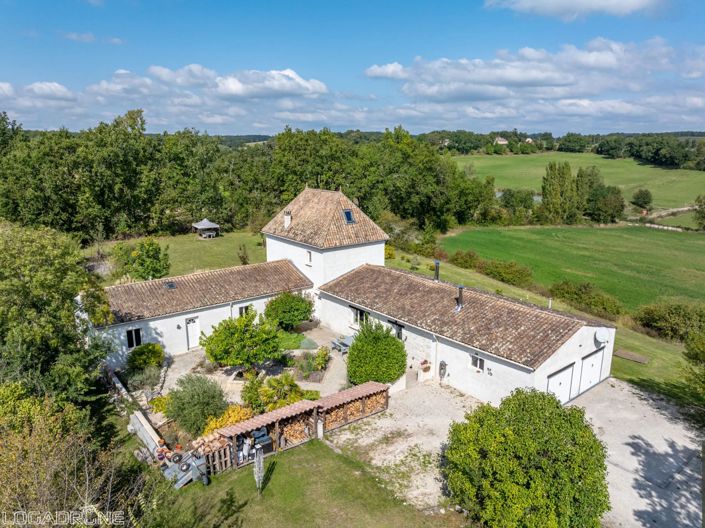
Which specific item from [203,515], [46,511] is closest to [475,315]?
[203,515]

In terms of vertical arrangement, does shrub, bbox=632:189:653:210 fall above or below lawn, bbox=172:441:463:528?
above

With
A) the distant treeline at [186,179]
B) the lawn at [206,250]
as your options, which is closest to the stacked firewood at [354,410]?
the lawn at [206,250]

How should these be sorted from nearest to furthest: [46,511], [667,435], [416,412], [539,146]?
[46,511] < [667,435] < [416,412] < [539,146]

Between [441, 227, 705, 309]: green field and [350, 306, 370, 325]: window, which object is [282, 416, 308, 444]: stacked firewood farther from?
[441, 227, 705, 309]: green field

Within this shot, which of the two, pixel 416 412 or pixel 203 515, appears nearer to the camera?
pixel 203 515

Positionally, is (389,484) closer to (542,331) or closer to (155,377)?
(542,331)

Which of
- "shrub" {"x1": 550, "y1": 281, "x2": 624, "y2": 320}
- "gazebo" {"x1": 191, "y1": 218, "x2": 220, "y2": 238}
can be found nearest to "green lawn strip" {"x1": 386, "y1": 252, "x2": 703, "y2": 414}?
"shrub" {"x1": 550, "y1": 281, "x2": 624, "y2": 320}

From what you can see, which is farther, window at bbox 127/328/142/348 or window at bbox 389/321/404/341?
window at bbox 389/321/404/341

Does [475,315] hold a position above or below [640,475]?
above

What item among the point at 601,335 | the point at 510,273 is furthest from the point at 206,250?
the point at 601,335
